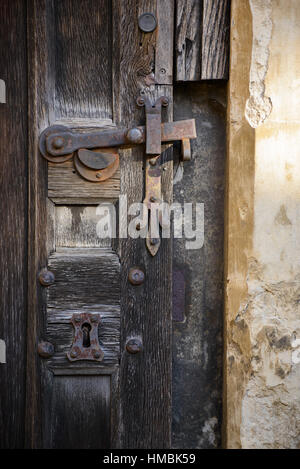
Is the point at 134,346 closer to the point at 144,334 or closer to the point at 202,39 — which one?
the point at 144,334

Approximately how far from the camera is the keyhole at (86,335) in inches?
44.9

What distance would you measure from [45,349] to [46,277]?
197 millimetres

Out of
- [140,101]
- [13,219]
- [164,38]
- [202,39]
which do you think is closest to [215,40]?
[202,39]

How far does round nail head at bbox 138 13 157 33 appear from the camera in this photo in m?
1.11

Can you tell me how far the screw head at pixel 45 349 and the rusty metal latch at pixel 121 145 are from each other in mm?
378

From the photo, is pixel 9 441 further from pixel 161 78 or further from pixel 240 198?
pixel 161 78

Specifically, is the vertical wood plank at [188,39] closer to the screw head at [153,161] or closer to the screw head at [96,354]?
the screw head at [153,161]

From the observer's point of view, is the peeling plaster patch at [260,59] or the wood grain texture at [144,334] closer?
the peeling plaster patch at [260,59]

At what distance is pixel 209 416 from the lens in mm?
1164

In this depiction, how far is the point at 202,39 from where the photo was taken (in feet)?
3.61

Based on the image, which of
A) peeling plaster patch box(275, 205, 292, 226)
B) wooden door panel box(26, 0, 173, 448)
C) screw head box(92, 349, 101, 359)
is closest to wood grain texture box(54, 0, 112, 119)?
wooden door panel box(26, 0, 173, 448)

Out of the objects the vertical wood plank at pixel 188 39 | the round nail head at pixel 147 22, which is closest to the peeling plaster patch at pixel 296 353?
the vertical wood plank at pixel 188 39

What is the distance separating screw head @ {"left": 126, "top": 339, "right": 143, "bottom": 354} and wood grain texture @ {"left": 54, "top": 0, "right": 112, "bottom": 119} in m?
0.63

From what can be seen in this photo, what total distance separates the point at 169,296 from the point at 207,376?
0.84 ft
